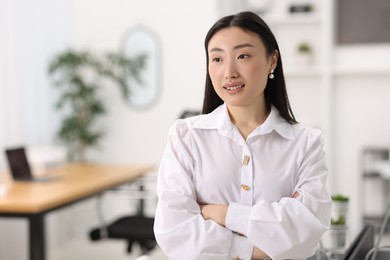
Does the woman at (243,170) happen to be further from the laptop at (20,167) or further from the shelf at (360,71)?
the shelf at (360,71)

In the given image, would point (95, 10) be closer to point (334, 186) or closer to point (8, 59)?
point (8, 59)

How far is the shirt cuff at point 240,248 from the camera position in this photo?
147 cm

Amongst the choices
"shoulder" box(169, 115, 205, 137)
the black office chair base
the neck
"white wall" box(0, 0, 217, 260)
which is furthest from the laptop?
the neck

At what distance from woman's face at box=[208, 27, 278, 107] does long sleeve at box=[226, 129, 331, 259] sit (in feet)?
0.78

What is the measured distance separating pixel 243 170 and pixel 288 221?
0.50ft

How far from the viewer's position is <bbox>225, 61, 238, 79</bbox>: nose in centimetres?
141

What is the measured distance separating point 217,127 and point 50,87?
4265 mm

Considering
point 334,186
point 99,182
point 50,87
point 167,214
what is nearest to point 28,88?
point 50,87

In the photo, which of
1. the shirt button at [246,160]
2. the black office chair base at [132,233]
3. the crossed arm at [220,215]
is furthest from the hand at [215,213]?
the black office chair base at [132,233]

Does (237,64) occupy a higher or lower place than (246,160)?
higher

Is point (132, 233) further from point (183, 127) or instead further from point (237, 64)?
point (237, 64)

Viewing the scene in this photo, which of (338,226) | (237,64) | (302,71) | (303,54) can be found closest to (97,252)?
(302,71)

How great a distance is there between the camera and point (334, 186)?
5988mm

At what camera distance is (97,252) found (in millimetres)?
5309
